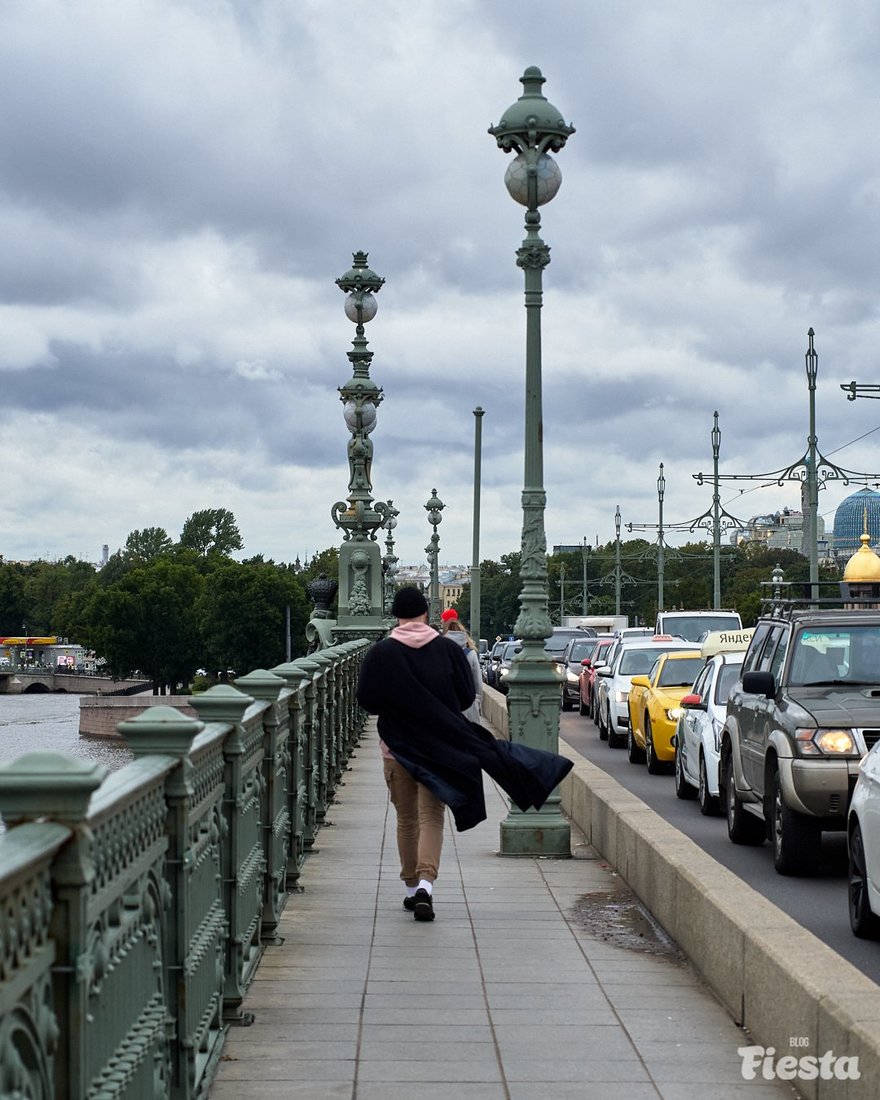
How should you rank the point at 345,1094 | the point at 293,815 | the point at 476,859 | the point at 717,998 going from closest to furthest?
the point at 345,1094
the point at 717,998
the point at 293,815
the point at 476,859

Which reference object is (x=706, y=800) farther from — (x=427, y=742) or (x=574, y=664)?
(x=574, y=664)

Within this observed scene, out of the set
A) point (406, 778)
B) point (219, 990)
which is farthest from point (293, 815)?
point (219, 990)

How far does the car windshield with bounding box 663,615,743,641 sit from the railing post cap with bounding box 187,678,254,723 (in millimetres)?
29441

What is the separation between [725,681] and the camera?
18109 millimetres

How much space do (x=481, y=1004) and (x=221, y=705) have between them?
184cm

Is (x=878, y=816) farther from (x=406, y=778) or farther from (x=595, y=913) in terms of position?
(x=406, y=778)

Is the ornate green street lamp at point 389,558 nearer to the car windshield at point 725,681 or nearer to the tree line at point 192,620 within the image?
the car windshield at point 725,681

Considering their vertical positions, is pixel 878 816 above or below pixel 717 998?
above

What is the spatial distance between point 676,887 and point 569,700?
33408 mm

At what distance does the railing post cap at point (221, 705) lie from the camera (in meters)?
6.74

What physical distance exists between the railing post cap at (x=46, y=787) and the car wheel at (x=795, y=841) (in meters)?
9.56

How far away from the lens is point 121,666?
6535 inches

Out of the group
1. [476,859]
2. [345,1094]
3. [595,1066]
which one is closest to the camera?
[345,1094]

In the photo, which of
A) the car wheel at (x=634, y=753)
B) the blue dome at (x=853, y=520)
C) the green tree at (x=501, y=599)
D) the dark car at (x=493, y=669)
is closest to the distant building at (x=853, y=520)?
the blue dome at (x=853, y=520)
